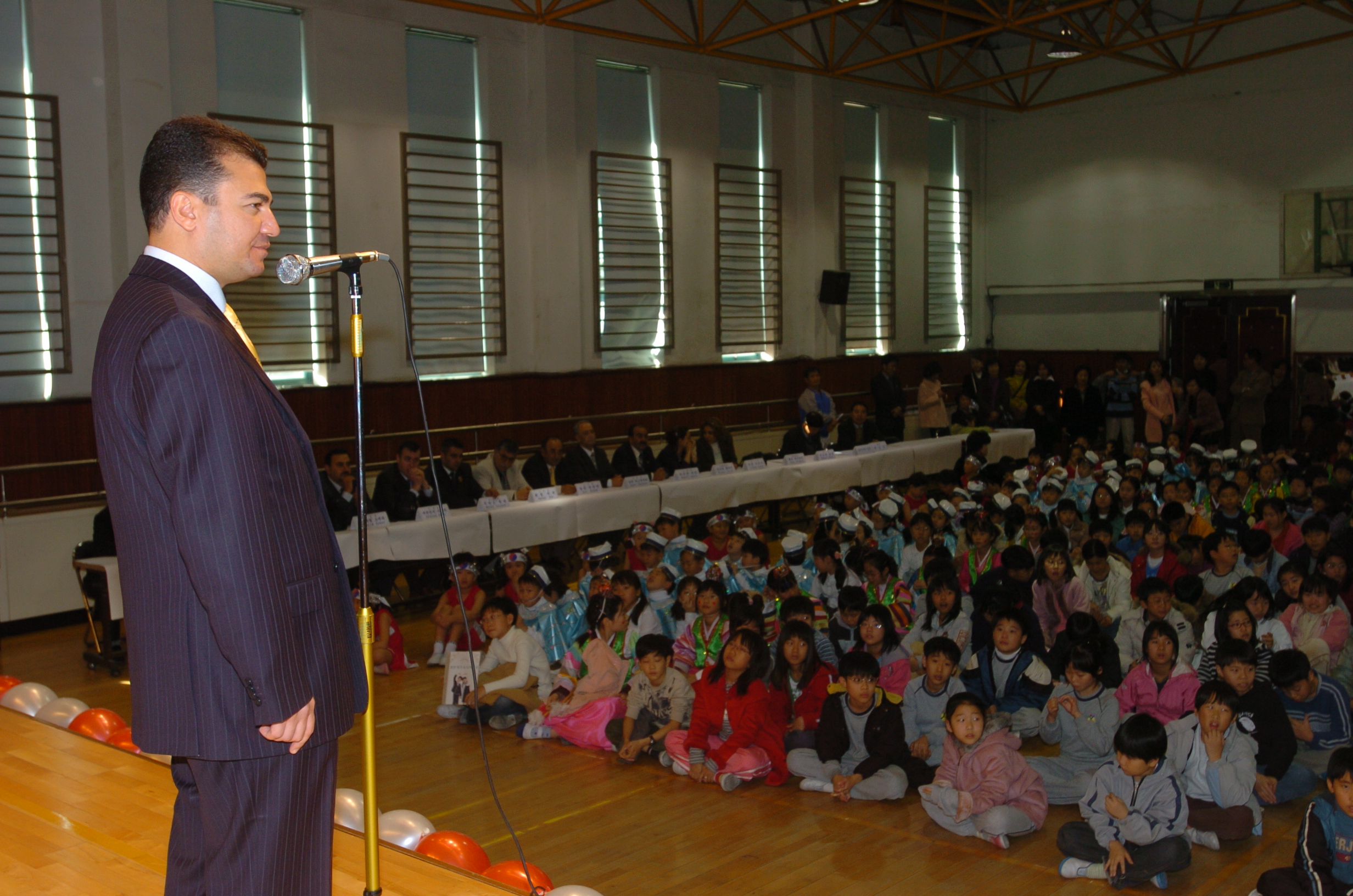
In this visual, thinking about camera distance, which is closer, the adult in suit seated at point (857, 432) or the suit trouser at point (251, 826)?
the suit trouser at point (251, 826)

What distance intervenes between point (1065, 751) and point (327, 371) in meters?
6.32

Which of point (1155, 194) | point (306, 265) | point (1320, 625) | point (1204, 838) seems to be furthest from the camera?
point (1155, 194)

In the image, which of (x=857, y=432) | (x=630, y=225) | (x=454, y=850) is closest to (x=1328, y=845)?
(x=454, y=850)

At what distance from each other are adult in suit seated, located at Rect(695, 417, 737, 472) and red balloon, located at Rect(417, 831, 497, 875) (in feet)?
21.0

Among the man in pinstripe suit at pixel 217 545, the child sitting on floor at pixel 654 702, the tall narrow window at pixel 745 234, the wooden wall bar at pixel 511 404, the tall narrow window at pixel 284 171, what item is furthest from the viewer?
the tall narrow window at pixel 745 234

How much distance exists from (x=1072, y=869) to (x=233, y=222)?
3.21 m

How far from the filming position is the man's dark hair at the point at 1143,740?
3617 mm

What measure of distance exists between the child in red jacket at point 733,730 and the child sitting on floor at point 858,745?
5.1 inches

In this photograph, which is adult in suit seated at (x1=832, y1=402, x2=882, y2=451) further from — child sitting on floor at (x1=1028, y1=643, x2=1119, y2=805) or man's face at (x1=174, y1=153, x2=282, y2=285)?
man's face at (x1=174, y1=153, x2=282, y2=285)

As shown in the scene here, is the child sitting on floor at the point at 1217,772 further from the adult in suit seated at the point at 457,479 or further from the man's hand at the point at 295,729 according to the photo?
the adult in suit seated at the point at 457,479

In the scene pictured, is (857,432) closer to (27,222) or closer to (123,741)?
(27,222)

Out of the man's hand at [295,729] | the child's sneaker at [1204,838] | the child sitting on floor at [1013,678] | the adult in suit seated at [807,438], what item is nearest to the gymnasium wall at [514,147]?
the adult in suit seated at [807,438]

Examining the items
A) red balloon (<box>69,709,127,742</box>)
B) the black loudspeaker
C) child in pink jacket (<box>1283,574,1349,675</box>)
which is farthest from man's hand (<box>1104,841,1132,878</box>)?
the black loudspeaker

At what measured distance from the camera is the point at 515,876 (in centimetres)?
297
